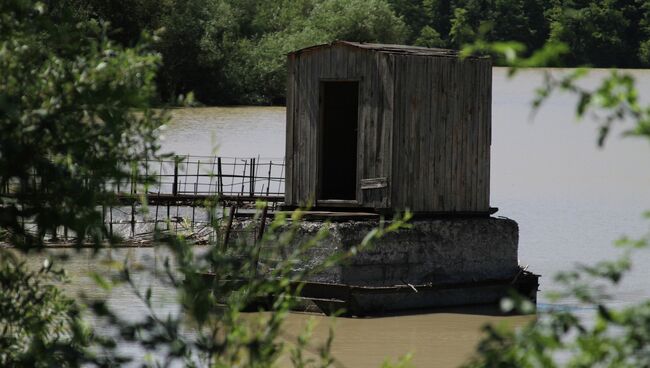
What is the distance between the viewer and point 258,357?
527 cm

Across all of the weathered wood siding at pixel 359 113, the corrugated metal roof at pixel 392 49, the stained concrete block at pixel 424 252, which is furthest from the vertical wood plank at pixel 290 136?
the stained concrete block at pixel 424 252

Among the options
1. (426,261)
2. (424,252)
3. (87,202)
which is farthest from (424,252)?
(87,202)

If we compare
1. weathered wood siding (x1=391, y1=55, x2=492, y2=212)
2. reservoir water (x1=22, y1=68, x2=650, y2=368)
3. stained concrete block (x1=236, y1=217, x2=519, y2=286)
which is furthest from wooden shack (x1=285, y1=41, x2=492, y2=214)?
reservoir water (x1=22, y1=68, x2=650, y2=368)

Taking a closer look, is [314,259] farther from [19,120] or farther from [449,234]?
[19,120]

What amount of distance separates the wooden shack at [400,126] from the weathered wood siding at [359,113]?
1 centimetres

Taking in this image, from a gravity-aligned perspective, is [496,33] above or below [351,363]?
above

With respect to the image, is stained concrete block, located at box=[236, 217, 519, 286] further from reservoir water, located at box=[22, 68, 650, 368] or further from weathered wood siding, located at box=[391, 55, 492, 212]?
reservoir water, located at box=[22, 68, 650, 368]

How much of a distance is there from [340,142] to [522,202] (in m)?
21.5

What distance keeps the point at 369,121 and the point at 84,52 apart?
1140 centimetres

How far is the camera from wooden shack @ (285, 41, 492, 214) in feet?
56.9

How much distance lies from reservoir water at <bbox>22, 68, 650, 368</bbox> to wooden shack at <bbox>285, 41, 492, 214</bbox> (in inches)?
63.7

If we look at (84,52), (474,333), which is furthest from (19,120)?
(474,333)

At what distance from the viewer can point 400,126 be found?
17.3 m

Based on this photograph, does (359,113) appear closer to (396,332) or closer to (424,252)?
(424,252)
